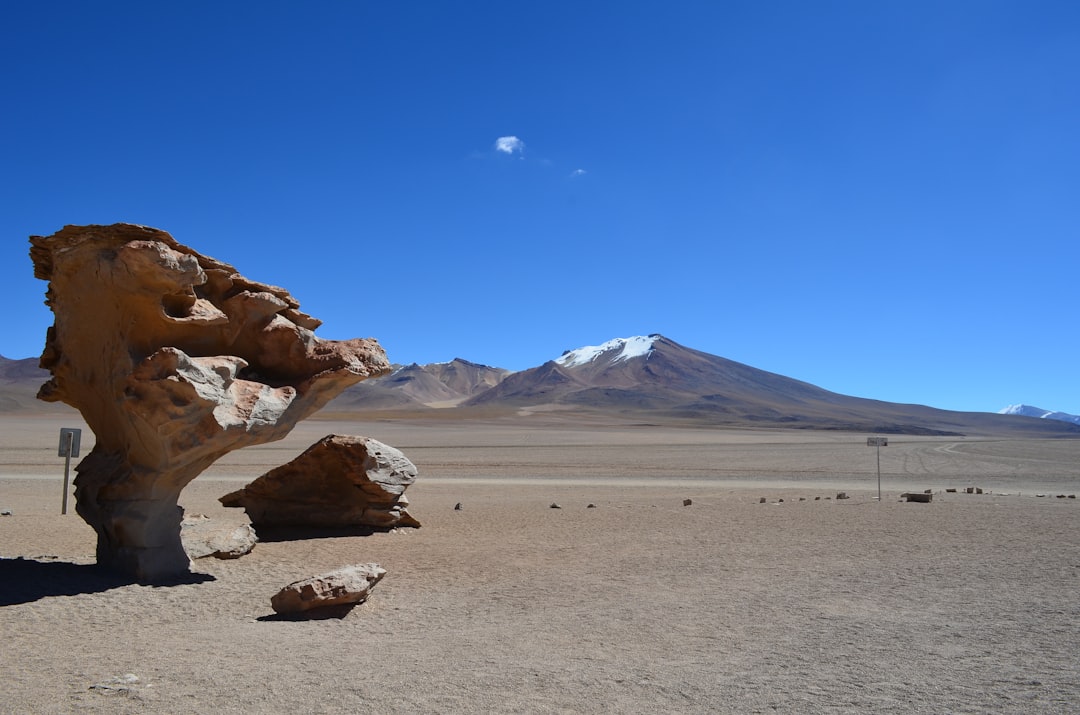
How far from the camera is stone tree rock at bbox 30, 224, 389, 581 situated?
927 cm

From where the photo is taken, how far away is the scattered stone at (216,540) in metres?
12.0

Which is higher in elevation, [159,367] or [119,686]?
[159,367]

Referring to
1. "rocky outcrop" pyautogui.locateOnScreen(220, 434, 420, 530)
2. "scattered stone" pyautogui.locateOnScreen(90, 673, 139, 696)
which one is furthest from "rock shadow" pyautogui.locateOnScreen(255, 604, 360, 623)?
"rocky outcrop" pyautogui.locateOnScreen(220, 434, 420, 530)

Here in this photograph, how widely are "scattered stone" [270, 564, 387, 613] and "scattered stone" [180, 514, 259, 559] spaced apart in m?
3.77

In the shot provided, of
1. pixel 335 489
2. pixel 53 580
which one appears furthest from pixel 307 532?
pixel 53 580

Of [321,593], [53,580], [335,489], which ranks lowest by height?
[53,580]

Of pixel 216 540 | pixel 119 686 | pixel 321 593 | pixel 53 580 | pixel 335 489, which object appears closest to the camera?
pixel 119 686

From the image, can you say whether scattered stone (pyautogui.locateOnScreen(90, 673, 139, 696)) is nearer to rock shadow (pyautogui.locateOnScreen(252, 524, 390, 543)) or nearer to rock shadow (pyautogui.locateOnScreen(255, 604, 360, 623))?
rock shadow (pyautogui.locateOnScreen(255, 604, 360, 623))

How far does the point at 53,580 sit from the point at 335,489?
616cm

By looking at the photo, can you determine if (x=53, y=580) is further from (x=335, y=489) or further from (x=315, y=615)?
(x=335, y=489)

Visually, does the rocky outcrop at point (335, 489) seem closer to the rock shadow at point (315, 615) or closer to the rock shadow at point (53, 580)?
the rock shadow at point (53, 580)

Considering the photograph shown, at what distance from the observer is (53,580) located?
9773 millimetres

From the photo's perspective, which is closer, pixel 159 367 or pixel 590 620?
pixel 590 620

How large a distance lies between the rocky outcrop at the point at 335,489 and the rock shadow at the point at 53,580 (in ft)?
15.5
